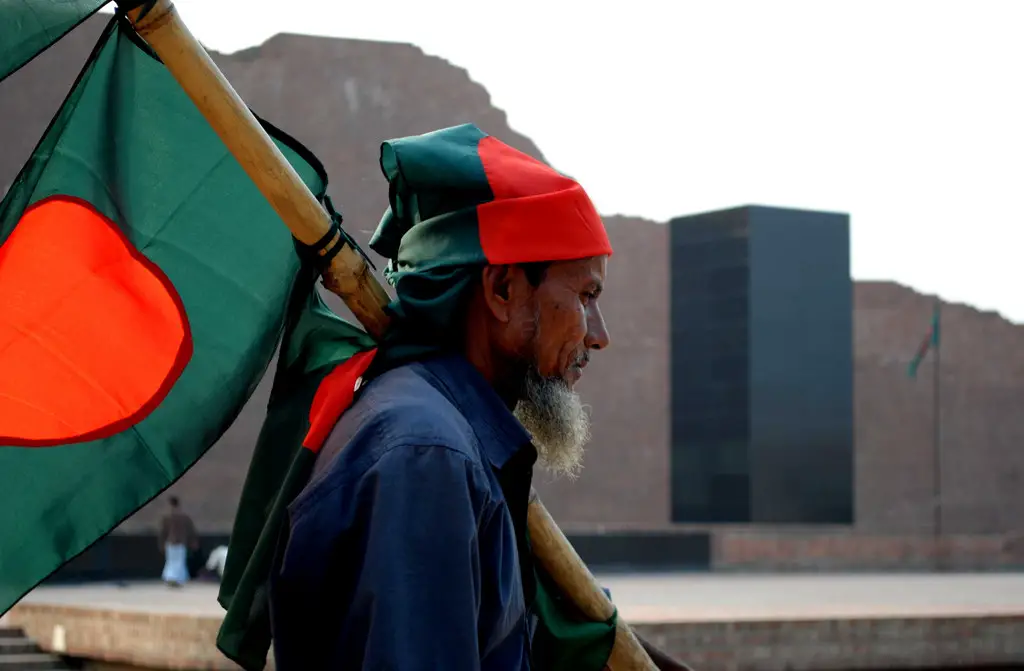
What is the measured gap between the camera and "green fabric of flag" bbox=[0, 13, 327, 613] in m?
2.03

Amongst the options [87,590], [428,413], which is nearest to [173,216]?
[428,413]

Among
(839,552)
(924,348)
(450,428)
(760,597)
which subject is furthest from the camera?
(924,348)

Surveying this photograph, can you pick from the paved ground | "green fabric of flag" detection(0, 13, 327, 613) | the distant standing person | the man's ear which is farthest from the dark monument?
the man's ear

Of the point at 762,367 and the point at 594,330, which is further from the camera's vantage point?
the point at 762,367

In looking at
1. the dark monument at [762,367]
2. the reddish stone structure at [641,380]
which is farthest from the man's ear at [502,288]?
the dark monument at [762,367]

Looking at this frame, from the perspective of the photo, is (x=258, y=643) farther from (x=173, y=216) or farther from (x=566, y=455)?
(x=173, y=216)

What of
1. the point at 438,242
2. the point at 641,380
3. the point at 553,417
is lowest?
the point at 641,380

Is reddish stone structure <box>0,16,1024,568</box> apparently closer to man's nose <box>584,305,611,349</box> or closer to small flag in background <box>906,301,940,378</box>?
small flag in background <box>906,301,940,378</box>

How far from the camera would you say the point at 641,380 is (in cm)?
2514

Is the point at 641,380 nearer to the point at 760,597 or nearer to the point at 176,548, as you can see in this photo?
the point at 176,548

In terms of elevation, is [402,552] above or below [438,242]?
below

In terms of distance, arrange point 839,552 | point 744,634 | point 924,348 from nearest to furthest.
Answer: point 744,634 → point 839,552 → point 924,348

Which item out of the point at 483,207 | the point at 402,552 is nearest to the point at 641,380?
the point at 483,207

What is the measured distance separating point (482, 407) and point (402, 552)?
0.32 metres
